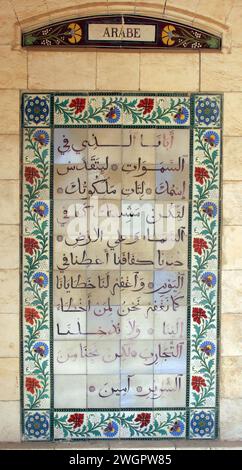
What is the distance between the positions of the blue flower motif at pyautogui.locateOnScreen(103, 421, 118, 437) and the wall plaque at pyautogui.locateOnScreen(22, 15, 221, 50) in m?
2.43

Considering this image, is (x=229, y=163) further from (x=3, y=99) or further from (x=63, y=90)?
(x=3, y=99)

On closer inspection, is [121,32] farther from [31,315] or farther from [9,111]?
[31,315]

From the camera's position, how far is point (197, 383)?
3646mm

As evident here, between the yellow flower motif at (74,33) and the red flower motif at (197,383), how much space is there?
7.52ft

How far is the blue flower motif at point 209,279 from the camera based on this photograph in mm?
3615

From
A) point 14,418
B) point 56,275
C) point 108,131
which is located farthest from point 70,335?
point 108,131

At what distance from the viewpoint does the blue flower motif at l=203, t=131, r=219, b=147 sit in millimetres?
3576

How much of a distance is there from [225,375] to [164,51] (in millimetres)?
2122

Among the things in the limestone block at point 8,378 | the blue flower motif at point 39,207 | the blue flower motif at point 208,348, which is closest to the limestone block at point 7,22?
the blue flower motif at point 39,207

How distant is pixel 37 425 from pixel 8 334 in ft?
2.05

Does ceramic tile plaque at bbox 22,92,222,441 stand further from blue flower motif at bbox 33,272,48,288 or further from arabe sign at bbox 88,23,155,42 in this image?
arabe sign at bbox 88,23,155,42

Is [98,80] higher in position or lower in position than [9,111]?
higher

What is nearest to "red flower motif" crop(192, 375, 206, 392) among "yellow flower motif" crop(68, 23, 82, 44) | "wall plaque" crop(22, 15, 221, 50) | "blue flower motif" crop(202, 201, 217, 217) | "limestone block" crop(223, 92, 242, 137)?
"blue flower motif" crop(202, 201, 217, 217)

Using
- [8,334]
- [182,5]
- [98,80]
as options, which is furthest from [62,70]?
[8,334]
